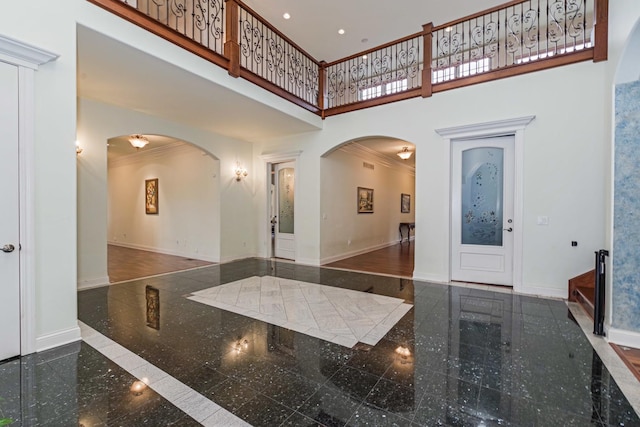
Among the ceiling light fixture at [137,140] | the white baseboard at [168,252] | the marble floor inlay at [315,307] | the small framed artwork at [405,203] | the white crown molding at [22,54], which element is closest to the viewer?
the white crown molding at [22,54]

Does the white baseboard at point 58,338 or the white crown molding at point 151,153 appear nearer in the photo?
the white baseboard at point 58,338

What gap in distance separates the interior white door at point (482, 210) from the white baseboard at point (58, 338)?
518 cm

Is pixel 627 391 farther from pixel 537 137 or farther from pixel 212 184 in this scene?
pixel 212 184

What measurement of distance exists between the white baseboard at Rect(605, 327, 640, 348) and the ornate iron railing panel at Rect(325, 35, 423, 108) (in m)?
Answer: 5.63

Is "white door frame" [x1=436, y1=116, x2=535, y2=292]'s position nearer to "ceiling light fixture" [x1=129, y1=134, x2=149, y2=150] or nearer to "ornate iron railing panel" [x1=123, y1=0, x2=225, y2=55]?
"ornate iron railing panel" [x1=123, y1=0, x2=225, y2=55]

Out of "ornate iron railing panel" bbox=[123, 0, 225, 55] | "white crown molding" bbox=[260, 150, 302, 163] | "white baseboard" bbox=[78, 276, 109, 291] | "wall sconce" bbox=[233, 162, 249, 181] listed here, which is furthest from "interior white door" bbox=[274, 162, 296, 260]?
"white baseboard" bbox=[78, 276, 109, 291]

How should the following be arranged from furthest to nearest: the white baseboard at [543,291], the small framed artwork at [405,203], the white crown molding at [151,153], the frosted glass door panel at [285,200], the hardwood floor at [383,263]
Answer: the small framed artwork at [405,203] < the white crown molding at [151,153] < the frosted glass door panel at [285,200] < the hardwood floor at [383,263] < the white baseboard at [543,291]

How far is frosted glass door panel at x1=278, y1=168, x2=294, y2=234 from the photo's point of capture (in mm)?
7289

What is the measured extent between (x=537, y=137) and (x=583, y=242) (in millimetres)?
1622

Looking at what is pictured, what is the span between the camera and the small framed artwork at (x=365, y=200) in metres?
8.40

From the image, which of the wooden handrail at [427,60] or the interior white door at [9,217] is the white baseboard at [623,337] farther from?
the interior white door at [9,217]

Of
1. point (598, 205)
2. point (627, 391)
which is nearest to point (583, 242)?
point (598, 205)

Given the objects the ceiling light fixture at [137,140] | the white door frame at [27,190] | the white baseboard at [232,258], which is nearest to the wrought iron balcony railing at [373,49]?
the white door frame at [27,190]

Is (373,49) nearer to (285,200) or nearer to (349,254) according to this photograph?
(285,200)
